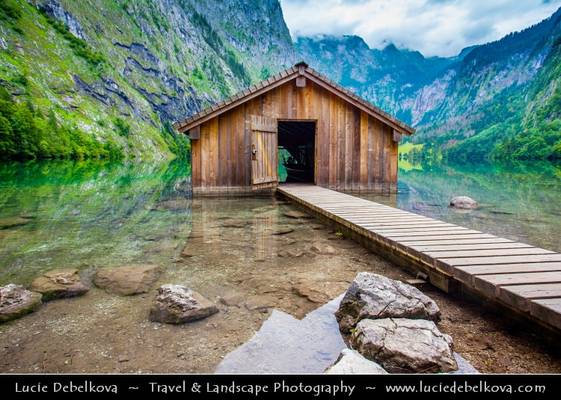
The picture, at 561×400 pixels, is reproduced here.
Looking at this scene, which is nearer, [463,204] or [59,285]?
[59,285]

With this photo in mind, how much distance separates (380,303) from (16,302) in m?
3.70

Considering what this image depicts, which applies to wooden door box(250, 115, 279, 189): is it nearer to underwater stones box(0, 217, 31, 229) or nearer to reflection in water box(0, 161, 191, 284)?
reflection in water box(0, 161, 191, 284)

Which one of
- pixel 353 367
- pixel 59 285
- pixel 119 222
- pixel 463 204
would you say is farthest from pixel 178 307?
pixel 463 204

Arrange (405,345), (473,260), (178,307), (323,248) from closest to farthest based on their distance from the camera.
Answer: (405,345) < (178,307) < (473,260) < (323,248)

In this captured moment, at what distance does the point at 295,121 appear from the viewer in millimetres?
14875

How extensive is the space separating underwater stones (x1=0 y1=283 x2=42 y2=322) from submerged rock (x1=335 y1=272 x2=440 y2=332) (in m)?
3.21

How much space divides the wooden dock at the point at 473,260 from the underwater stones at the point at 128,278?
11.3 ft

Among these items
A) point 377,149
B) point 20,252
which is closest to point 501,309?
point 20,252

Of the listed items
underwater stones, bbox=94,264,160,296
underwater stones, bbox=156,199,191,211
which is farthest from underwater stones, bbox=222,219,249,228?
underwater stones, bbox=94,264,160,296

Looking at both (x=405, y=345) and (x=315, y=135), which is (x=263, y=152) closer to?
(x=315, y=135)

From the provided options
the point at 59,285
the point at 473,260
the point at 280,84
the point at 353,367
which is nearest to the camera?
the point at 353,367

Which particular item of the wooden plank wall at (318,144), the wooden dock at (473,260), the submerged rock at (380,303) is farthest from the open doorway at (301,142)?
the submerged rock at (380,303)

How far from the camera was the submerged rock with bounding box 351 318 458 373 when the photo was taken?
2930 mm

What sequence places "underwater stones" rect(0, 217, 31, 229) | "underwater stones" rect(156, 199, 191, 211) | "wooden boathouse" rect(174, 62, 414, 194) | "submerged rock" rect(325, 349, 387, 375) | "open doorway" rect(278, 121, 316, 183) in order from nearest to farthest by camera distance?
"submerged rock" rect(325, 349, 387, 375), "underwater stones" rect(0, 217, 31, 229), "underwater stones" rect(156, 199, 191, 211), "wooden boathouse" rect(174, 62, 414, 194), "open doorway" rect(278, 121, 316, 183)
